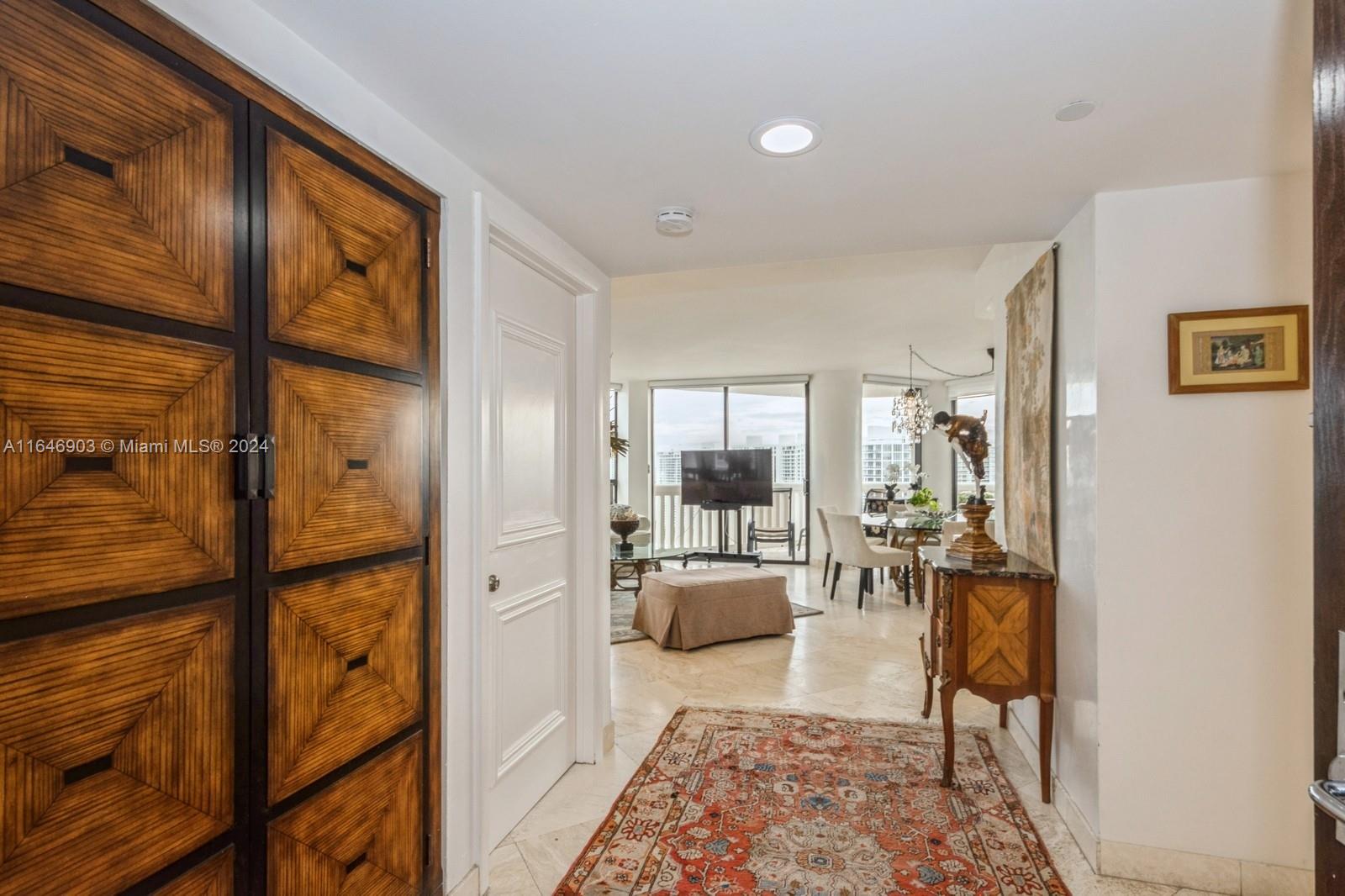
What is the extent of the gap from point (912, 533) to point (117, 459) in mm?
6624

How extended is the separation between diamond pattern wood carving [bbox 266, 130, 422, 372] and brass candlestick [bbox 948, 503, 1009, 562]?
2.33 metres

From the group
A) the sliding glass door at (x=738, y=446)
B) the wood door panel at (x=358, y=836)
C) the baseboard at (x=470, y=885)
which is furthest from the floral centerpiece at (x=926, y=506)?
the wood door panel at (x=358, y=836)

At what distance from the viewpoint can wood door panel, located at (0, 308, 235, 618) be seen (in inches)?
37.4

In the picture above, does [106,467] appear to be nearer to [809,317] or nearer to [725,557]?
[809,317]

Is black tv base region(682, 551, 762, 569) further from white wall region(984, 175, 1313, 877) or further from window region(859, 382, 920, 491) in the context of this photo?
white wall region(984, 175, 1313, 877)

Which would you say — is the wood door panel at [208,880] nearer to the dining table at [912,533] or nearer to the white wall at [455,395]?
the white wall at [455,395]

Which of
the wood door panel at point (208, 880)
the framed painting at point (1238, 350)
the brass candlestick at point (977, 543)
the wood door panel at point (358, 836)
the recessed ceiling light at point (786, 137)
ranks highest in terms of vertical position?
the recessed ceiling light at point (786, 137)

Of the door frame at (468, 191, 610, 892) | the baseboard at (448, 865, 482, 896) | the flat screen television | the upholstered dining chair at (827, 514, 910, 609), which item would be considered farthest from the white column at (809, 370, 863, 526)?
the baseboard at (448, 865, 482, 896)

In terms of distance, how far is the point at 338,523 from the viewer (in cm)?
153

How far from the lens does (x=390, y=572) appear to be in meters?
1.70

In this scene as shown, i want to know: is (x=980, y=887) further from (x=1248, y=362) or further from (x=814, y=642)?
(x=814, y=642)

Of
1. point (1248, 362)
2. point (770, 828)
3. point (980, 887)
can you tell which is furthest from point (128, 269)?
point (1248, 362)

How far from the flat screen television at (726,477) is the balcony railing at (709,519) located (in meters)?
0.45

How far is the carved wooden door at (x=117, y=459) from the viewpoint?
95 centimetres
